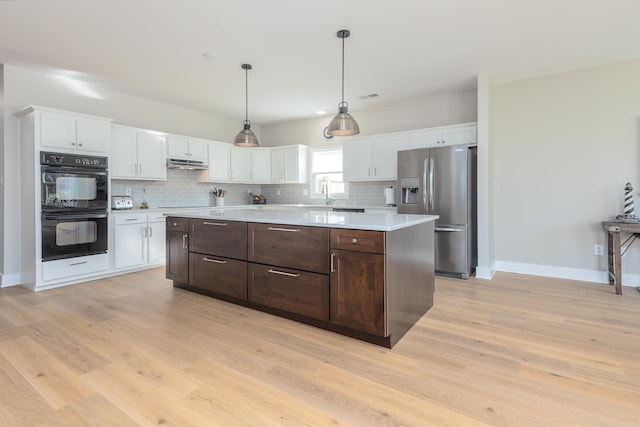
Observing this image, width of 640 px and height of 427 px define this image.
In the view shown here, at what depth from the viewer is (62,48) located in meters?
3.44

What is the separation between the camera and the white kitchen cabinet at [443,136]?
178 inches

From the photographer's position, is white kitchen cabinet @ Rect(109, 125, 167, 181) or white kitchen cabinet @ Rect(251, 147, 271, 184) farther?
white kitchen cabinet @ Rect(251, 147, 271, 184)

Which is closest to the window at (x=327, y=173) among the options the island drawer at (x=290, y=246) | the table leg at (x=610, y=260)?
the island drawer at (x=290, y=246)

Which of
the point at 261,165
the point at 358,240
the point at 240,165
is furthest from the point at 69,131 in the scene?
the point at 358,240

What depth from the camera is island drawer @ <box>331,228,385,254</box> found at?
2.29m

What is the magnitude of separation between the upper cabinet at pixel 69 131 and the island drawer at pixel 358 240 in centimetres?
348

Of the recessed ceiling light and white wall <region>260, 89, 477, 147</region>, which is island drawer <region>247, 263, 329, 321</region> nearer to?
the recessed ceiling light

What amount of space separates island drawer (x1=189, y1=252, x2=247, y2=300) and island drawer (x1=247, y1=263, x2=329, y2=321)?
0.11 meters

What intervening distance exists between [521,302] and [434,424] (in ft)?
7.47

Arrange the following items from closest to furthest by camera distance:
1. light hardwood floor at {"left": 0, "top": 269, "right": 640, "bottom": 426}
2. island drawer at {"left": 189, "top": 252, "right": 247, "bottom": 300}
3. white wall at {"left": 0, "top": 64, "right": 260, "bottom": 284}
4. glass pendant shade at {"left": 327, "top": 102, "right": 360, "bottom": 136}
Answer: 1. light hardwood floor at {"left": 0, "top": 269, "right": 640, "bottom": 426}
2. glass pendant shade at {"left": 327, "top": 102, "right": 360, "bottom": 136}
3. island drawer at {"left": 189, "top": 252, "right": 247, "bottom": 300}
4. white wall at {"left": 0, "top": 64, "right": 260, "bottom": 284}

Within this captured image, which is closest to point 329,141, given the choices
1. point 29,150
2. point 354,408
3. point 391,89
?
point 391,89

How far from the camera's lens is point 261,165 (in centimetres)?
677

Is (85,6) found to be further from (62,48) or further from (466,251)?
(466,251)

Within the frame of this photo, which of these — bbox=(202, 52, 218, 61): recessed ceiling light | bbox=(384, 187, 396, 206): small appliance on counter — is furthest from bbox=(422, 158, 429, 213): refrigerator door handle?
bbox=(202, 52, 218, 61): recessed ceiling light
